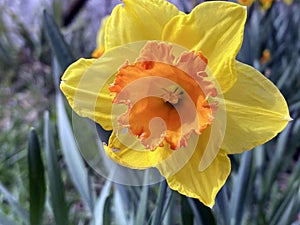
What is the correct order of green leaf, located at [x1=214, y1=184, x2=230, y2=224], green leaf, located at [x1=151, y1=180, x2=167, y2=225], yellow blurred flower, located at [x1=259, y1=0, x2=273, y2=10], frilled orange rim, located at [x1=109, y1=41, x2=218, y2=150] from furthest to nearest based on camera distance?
yellow blurred flower, located at [x1=259, y1=0, x2=273, y2=10], green leaf, located at [x1=214, y1=184, x2=230, y2=224], green leaf, located at [x1=151, y1=180, x2=167, y2=225], frilled orange rim, located at [x1=109, y1=41, x2=218, y2=150]

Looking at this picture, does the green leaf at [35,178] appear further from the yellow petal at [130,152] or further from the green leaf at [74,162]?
the yellow petal at [130,152]

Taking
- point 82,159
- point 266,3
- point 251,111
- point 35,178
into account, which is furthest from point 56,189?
point 266,3

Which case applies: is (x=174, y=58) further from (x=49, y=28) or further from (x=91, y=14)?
(x=91, y=14)

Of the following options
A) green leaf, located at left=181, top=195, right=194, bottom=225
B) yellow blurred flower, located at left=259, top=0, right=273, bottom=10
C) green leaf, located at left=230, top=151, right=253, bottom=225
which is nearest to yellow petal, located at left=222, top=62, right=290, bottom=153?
green leaf, located at left=181, top=195, right=194, bottom=225

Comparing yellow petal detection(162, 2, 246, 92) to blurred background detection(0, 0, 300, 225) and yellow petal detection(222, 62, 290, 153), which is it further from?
blurred background detection(0, 0, 300, 225)

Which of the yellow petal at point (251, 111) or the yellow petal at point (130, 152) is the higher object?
the yellow petal at point (251, 111)

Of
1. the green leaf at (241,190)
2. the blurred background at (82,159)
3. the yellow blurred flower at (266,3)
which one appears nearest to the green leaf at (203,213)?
the blurred background at (82,159)
